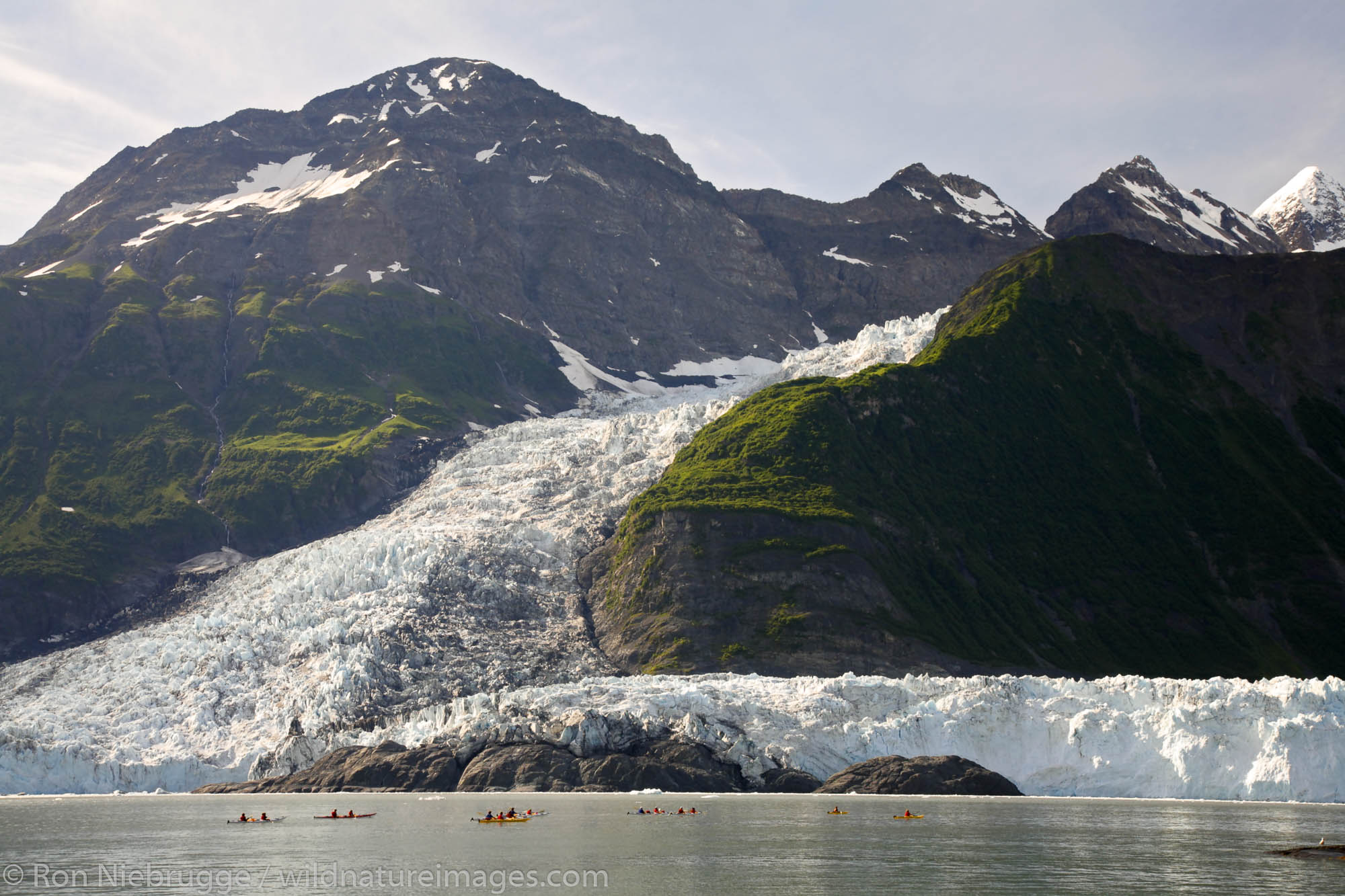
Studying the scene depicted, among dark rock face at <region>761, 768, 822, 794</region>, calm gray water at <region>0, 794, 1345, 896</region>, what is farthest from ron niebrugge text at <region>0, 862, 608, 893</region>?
dark rock face at <region>761, 768, 822, 794</region>

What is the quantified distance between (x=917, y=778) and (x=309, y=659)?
226ft

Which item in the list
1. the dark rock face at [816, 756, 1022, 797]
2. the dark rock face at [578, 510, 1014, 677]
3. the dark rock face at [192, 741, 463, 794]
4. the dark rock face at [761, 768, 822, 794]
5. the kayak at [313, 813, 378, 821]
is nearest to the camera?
the kayak at [313, 813, 378, 821]

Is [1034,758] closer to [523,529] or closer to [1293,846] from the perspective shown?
[1293,846]

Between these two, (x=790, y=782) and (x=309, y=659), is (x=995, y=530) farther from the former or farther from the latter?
(x=309, y=659)

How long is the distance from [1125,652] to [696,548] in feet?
169

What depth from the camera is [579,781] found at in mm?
109188

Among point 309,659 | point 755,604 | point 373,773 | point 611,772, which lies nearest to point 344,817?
point 373,773

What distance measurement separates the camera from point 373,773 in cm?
11519

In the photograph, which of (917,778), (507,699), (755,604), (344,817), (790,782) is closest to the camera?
(344,817)

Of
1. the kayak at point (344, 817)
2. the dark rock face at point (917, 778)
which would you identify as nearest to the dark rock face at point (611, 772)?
the dark rock face at point (917, 778)

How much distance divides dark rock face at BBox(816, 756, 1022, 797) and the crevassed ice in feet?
127

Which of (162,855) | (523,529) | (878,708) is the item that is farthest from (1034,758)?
(523,529)

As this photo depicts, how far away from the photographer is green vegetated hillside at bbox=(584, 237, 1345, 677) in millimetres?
146500

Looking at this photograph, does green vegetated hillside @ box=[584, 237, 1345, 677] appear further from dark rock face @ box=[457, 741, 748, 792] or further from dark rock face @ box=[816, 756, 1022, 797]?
dark rock face @ box=[457, 741, 748, 792]
